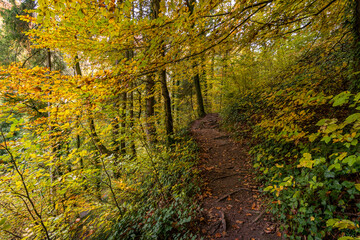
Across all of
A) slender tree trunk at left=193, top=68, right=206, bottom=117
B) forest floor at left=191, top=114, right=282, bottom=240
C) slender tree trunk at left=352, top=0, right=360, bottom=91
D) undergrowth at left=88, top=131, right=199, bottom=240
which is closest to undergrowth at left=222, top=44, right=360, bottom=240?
slender tree trunk at left=352, top=0, right=360, bottom=91

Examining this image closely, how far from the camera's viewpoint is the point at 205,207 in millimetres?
3615

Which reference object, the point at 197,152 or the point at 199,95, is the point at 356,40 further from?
the point at 199,95

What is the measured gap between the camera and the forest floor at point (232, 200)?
9.51ft

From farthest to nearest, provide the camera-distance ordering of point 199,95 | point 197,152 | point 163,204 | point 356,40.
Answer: point 199,95 → point 197,152 → point 163,204 → point 356,40

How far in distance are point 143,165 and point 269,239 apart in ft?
12.8

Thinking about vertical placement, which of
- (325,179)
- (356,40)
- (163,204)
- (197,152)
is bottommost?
(163,204)

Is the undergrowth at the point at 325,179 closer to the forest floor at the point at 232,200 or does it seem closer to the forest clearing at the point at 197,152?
the forest clearing at the point at 197,152

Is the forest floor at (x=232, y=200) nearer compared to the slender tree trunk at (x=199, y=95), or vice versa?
the forest floor at (x=232, y=200)

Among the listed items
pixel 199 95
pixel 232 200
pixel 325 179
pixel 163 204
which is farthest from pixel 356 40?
pixel 199 95

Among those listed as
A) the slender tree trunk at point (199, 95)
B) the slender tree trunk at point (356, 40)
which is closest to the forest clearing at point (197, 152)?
the slender tree trunk at point (356, 40)

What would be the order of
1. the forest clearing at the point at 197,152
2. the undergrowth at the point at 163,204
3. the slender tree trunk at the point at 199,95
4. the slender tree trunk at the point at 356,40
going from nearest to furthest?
1. the forest clearing at the point at 197,152
2. the slender tree trunk at the point at 356,40
3. the undergrowth at the point at 163,204
4. the slender tree trunk at the point at 199,95

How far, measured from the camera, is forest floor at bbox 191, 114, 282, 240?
290cm

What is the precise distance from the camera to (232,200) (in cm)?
374

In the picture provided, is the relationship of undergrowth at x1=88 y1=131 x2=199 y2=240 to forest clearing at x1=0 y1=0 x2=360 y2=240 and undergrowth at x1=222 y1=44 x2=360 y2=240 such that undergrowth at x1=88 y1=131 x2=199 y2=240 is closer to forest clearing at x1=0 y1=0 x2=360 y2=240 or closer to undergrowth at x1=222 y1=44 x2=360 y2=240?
forest clearing at x1=0 y1=0 x2=360 y2=240
